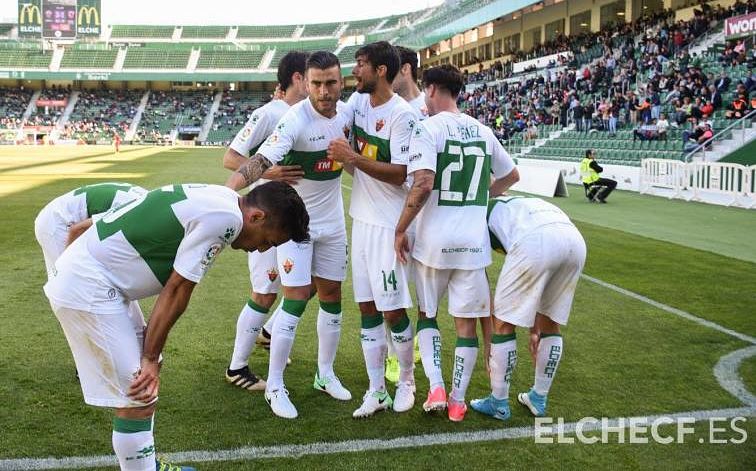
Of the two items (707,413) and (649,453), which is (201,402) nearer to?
(649,453)

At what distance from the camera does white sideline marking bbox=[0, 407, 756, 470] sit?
3740 millimetres

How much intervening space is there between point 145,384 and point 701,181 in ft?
62.6

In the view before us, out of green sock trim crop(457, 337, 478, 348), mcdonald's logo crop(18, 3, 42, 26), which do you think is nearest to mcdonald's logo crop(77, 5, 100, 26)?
mcdonald's logo crop(18, 3, 42, 26)

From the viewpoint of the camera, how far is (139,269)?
3115 mm

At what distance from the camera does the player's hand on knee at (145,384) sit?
3.07 m

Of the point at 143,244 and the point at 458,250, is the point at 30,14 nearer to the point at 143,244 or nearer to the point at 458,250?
the point at 458,250

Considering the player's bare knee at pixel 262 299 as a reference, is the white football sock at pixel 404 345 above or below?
below

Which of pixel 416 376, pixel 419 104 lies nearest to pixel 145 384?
pixel 416 376

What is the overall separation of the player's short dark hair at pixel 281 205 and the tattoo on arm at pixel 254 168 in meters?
1.05

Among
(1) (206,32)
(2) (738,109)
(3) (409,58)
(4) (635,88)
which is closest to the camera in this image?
(3) (409,58)

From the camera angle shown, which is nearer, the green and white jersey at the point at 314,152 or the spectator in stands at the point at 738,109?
the green and white jersey at the point at 314,152

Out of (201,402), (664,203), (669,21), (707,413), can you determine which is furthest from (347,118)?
(669,21)

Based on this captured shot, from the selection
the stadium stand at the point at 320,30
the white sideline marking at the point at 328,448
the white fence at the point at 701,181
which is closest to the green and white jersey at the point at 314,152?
the white sideline marking at the point at 328,448

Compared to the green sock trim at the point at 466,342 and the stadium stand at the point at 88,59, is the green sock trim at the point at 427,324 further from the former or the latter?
the stadium stand at the point at 88,59
